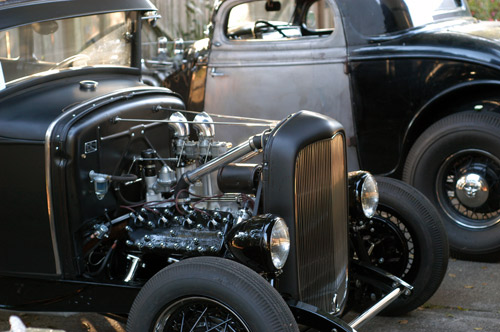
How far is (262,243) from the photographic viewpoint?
2.76 meters

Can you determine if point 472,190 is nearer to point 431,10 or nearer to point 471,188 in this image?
point 471,188

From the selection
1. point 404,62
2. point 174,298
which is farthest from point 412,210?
point 404,62

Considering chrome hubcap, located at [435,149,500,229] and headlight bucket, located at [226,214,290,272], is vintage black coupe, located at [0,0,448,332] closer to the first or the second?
headlight bucket, located at [226,214,290,272]

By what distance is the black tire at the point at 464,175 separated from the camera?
477cm

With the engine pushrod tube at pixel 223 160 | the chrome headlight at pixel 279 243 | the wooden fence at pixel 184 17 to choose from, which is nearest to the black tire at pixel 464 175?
the engine pushrod tube at pixel 223 160

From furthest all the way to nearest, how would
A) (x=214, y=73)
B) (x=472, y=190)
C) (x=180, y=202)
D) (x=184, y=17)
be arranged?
(x=184, y=17), (x=214, y=73), (x=472, y=190), (x=180, y=202)

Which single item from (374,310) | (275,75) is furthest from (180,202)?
(275,75)

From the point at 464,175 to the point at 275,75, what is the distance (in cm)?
164

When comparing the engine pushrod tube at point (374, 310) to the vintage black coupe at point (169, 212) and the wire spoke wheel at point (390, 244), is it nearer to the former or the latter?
the vintage black coupe at point (169, 212)

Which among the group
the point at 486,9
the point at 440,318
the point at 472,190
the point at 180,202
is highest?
the point at 180,202

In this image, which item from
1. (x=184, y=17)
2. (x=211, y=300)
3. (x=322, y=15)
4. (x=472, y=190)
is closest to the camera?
(x=211, y=300)

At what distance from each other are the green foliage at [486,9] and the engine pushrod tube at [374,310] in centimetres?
844

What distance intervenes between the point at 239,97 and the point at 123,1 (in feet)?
6.40

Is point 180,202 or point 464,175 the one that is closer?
point 180,202
